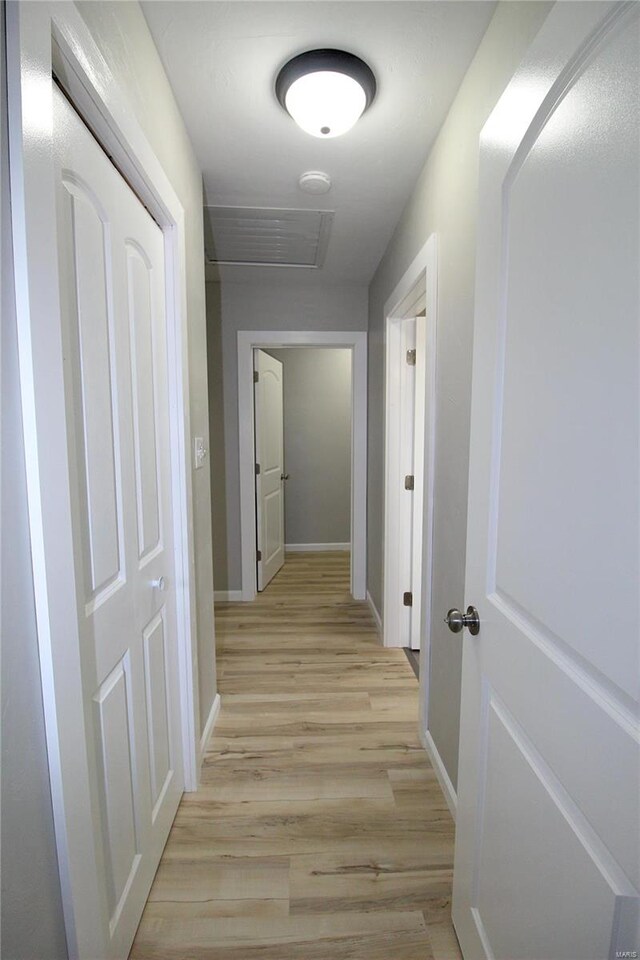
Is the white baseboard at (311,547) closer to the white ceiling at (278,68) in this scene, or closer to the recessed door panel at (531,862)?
the white ceiling at (278,68)

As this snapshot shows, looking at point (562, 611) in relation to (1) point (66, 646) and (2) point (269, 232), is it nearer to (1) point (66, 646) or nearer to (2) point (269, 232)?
(1) point (66, 646)

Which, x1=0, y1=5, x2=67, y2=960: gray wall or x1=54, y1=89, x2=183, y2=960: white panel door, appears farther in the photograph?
x1=54, y1=89, x2=183, y2=960: white panel door

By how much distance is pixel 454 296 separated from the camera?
1416 millimetres

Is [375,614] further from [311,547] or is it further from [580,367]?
[580,367]

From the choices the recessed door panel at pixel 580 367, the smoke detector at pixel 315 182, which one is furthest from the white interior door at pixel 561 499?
the smoke detector at pixel 315 182

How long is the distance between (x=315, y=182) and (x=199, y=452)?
126 cm

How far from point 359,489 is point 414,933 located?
245 cm

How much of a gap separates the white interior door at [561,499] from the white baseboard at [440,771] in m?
0.55

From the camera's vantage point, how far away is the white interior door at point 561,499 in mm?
507

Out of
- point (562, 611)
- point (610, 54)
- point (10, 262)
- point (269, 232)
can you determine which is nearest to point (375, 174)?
point (269, 232)

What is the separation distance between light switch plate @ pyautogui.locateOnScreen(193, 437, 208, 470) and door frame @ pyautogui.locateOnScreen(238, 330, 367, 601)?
61.6 inches

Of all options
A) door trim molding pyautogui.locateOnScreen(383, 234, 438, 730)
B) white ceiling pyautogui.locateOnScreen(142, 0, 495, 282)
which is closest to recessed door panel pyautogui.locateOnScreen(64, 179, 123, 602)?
white ceiling pyautogui.locateOnScreen(142, 0, 495, 282)

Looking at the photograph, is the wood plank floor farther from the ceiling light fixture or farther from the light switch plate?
the ceiling light fixture

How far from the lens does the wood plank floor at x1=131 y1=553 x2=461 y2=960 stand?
1110 millimetres
